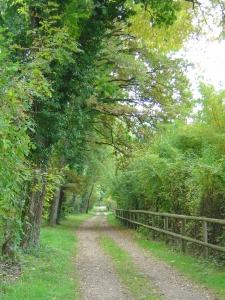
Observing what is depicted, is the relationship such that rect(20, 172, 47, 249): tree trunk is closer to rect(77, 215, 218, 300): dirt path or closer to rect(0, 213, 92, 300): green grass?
rect(0, 213, 92, 300): green grass

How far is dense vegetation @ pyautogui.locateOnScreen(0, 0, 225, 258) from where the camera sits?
4.59m

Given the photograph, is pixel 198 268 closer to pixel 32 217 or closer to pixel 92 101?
pixel 32 217

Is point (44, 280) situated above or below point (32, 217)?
below

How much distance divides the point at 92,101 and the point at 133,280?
7.65 m

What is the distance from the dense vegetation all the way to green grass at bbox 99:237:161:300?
241cm

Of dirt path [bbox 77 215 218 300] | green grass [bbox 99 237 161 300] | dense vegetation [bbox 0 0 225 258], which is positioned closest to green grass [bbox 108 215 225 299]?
dirt path [bbox 77 215 218 300]

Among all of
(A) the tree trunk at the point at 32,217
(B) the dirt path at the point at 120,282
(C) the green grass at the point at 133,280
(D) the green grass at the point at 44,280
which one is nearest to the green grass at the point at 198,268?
(B) the dirt path at the point at 120,282

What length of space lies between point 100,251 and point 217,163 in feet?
18.8

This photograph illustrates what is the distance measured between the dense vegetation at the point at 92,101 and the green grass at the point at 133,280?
7.92ft

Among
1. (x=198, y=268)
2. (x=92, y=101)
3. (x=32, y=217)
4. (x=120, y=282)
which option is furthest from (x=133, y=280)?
(x=92, y=101)

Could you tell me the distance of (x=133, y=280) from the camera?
712 cm

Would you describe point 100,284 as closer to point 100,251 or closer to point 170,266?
point 170,266

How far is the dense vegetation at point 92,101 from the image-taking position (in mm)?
4590

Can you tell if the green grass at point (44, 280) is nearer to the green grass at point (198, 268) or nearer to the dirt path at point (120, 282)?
the dirt path at point (120, 282)
